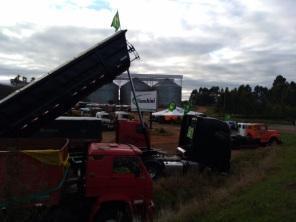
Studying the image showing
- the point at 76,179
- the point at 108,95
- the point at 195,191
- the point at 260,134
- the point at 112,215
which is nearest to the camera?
the point at 112,215

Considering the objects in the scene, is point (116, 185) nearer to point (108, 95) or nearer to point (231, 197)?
point (231, 197)

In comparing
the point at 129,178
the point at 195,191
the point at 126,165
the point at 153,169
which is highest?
the point at 126,165

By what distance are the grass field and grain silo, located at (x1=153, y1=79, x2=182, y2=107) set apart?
357 feet

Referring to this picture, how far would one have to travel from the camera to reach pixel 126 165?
12195 millimetres

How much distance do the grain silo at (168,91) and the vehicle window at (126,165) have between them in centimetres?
11759

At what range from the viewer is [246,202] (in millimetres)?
12562

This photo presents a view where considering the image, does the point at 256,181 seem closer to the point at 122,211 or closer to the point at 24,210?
the point at 122,211

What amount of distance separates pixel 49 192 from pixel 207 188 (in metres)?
8.29

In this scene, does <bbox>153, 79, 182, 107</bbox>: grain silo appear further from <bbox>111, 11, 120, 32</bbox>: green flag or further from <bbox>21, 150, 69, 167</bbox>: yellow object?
<bbox>21, 150, 69, 167</bbox>: yellow object

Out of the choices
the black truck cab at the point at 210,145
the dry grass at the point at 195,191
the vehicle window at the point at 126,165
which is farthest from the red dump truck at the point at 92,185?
the black truck cab at the point at 210,145

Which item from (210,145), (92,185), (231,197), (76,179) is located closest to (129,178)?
(92,185)

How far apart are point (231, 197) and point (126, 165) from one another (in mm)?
3429

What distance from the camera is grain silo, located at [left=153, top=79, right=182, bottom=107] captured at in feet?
430

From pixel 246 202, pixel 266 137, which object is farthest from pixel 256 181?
pixel 266 137
